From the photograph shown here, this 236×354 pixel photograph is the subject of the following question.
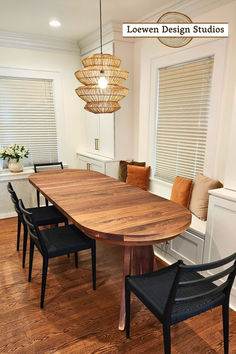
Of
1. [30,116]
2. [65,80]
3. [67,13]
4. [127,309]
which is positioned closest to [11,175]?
[30,116]

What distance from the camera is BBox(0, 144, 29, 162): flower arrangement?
3.82 metres

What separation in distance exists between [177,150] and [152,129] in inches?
22.0

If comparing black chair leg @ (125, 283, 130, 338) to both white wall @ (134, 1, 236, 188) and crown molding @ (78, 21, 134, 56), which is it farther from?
crown molding @ (78, 21, 134, 56)

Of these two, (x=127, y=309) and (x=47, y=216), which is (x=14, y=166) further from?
(x=127, y=309)

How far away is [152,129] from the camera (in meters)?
3.43

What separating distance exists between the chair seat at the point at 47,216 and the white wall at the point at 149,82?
153cm

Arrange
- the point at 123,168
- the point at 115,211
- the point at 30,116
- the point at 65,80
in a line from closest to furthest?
the point at 115,211 → the point at 123,168 → the point at 30,116 → the point at 65,80

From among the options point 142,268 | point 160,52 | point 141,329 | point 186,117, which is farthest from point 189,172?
point 141,329

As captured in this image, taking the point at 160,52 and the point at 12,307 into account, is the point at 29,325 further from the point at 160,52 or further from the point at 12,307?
the point at 160,52

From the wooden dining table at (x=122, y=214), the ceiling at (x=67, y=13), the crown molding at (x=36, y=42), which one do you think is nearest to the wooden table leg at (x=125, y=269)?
the wooden dining table at (x=122, y=214)

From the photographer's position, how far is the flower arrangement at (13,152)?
3824mm

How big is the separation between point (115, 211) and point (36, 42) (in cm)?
340

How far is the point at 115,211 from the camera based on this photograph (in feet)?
6.36

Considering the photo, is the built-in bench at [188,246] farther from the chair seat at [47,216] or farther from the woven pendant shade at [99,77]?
the woven pendant shade at [99,77]
